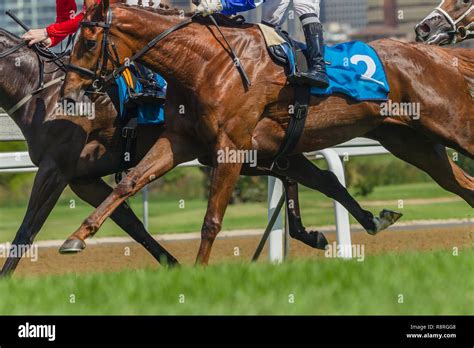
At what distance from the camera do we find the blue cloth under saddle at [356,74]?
642cm

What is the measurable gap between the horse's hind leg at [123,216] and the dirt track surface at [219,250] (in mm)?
1363

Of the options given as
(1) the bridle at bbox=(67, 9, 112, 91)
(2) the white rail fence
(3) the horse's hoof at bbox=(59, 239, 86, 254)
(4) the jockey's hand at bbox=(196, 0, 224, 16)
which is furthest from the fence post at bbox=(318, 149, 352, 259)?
(3) the horse's hoof at bbox=(59, 239, 86, 254)

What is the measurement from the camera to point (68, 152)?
664cm

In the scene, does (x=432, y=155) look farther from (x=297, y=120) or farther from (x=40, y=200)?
(x=40, y=200)

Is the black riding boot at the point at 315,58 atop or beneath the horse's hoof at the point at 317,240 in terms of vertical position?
atop

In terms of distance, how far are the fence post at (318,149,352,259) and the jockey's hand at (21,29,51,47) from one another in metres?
2.04

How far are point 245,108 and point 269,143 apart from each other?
347 millimetres

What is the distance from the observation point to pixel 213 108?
5.98 m

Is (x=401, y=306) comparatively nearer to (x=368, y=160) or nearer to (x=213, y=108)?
(x=213, y=108)

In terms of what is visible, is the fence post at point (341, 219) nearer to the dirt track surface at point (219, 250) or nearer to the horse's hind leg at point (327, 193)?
the horse's hind leg at point (327, 193)

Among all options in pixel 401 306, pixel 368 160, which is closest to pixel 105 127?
pixel 401 306

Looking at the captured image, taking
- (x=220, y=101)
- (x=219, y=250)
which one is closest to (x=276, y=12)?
(x=220, y=101)

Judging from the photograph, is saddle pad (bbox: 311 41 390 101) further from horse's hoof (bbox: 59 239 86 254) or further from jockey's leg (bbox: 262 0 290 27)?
horse's hoof (bbox: 59 239 86 254)
